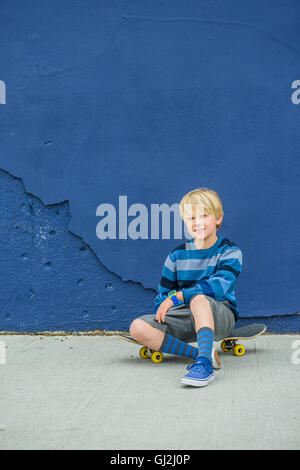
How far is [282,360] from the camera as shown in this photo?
3.40 meters

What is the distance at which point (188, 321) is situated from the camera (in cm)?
343

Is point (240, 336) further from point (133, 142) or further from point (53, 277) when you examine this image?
point (133, 142)

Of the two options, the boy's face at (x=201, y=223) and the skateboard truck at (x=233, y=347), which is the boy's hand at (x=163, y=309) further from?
the skateboard truck at (x=233, y=347)

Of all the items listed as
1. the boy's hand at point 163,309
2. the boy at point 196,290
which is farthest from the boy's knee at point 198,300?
the boy's hand at point 163,309

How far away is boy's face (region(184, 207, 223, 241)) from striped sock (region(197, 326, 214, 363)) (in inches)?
20.6

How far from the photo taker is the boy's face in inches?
134

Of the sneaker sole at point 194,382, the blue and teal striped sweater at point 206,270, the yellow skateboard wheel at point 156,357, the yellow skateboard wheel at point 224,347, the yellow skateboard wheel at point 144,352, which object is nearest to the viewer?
the sneaker sole at point 194,382

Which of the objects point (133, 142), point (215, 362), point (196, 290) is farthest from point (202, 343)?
point (133, 142)

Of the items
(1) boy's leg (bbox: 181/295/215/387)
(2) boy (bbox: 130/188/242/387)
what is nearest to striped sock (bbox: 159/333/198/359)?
(2) boy (bbox: 130/188/242/387)

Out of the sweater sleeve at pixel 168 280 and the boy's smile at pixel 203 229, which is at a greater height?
the boy's smile at pixel 203 229

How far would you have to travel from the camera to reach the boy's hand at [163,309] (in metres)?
3.27

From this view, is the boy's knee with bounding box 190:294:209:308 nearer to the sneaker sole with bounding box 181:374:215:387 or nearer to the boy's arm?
the boy's arm

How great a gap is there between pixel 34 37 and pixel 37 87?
0.98ft

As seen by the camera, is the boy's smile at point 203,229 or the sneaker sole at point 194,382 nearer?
the sneaker sole at point 194,382
